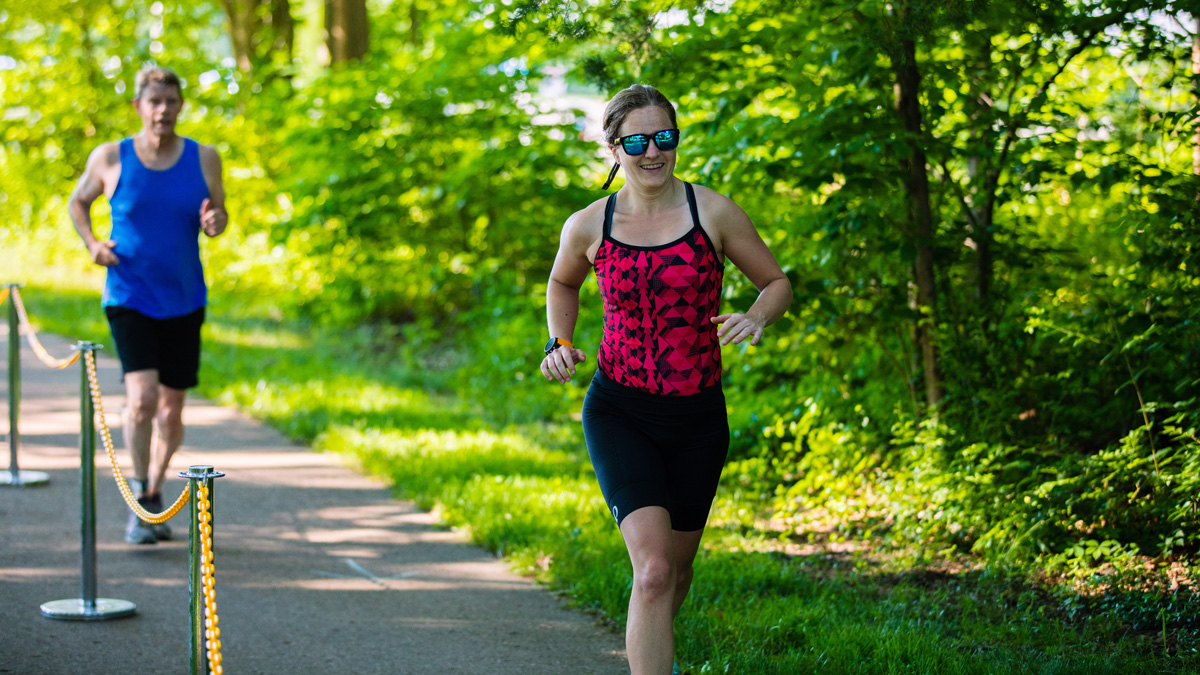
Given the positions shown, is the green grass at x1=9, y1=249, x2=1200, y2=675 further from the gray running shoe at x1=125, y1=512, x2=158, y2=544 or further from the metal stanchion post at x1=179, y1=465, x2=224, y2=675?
the metal stanchion post at x1=179, y1=465, x2=224, y2=675

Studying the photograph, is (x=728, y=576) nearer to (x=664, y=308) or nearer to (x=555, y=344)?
(x=555, y=344)

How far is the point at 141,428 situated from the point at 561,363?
328 centimetres

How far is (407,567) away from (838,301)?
281 centimetres

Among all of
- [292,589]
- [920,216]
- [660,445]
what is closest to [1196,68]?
[920,216]

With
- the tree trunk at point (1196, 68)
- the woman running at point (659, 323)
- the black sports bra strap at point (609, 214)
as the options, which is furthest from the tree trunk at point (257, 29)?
the woman running at point (659, 323)

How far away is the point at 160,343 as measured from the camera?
5.89 metres

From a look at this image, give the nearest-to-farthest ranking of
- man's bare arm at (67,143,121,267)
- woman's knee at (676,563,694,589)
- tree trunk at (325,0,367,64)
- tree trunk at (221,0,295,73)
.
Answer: woman's knee at (676,563,694,589)
man's bare arm at (67,143,121,267)
tree trunk at (325,0,367,64)
tree trunk at (221,0,295,73)

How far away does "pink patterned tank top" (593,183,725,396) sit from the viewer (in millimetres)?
3533

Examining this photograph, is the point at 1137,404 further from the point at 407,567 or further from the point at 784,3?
the point at 407,567

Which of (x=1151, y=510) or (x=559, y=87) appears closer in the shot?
(x=1151, y=510)

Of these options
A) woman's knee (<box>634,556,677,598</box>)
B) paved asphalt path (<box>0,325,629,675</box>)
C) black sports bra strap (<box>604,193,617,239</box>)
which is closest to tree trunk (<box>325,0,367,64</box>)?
paved asphalt path (<box>0,325,629,675</box>)

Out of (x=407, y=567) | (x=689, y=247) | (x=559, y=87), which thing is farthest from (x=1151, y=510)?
(x=559, y=87)

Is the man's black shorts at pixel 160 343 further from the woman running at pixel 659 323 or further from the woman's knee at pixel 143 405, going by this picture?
the woman running at pixel 659 323

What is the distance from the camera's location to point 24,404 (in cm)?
997
